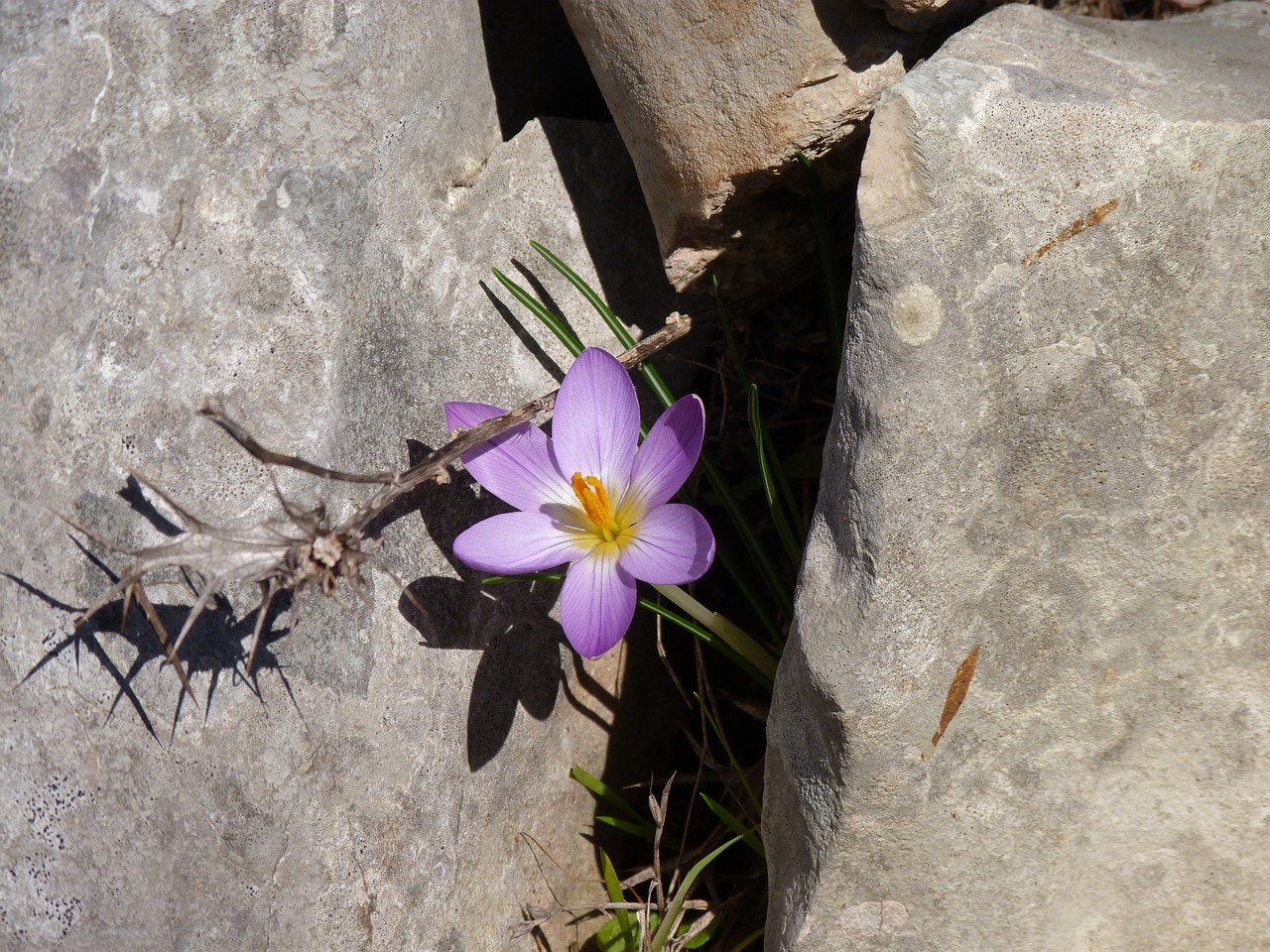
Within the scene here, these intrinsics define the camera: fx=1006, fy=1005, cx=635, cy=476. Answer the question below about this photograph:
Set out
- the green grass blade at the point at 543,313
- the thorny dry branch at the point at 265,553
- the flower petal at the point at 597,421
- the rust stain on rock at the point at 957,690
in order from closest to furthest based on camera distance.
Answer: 1. the thorny dry branch at the point at 265,553
2. the rust stain on rock at the point at 957,690
3. the flower petal at the point at 597,421
4. the green grass blade at the point at 543,313

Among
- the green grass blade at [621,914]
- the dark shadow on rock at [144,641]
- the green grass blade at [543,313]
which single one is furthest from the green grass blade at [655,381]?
the dark shadow on rock at [144,641]

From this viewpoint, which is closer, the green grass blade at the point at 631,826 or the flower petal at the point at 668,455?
the flower petal at the point at 668,455

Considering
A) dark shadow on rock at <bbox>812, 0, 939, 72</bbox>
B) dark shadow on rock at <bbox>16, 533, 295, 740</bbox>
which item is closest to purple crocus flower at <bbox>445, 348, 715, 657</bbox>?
dark shadow on rock at <bbox>16, 533, 295, 740</bbox>

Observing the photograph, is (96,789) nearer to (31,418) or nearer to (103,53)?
(31,418)

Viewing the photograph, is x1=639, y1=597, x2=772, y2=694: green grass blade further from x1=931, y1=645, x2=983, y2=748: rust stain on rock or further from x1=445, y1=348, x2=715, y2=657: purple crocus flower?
x1=931, y1=645, x2=983, y2=748: rust stain on rock

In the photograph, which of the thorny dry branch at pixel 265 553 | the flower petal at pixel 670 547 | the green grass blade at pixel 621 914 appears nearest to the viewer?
the thorny dry branch at pixel 265 553

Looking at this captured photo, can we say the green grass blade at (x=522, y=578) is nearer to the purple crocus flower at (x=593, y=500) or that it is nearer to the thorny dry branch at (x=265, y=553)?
the purple crocus flower at (x=593, y=500)
